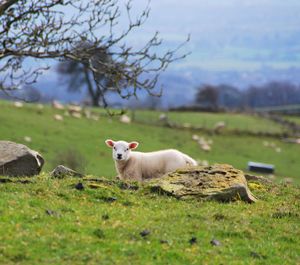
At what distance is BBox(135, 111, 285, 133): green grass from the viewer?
75.6m

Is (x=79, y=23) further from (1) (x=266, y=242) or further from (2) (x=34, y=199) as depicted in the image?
(1) (x=266, y=242)

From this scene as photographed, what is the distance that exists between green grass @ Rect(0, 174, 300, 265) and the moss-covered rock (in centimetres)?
33

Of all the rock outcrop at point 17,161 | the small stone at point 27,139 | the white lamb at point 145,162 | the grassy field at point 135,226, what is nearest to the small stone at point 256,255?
the grassy field at point 135,226

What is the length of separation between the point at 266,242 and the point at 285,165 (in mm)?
50903

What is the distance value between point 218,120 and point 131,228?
226 feet

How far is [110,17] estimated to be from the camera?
2017 centimetres

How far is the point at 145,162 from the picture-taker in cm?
1923

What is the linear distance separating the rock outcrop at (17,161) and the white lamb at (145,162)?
8.79ft

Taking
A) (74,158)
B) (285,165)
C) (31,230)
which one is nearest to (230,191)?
(31,230)

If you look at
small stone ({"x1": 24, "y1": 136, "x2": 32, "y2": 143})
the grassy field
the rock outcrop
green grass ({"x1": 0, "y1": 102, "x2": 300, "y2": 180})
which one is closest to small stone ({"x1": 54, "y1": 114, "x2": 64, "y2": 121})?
green grass ({"x1": 0, "y1": 102, "x2": 300, "y2": 180})

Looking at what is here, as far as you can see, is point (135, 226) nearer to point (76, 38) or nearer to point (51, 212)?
point (51, 212)

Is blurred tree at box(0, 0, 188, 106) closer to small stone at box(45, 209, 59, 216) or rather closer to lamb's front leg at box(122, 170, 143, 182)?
lamb's front leg at box(122, 170, 143, 182)

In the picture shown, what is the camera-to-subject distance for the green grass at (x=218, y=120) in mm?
75562

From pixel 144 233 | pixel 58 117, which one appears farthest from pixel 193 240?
pixel 58 117
